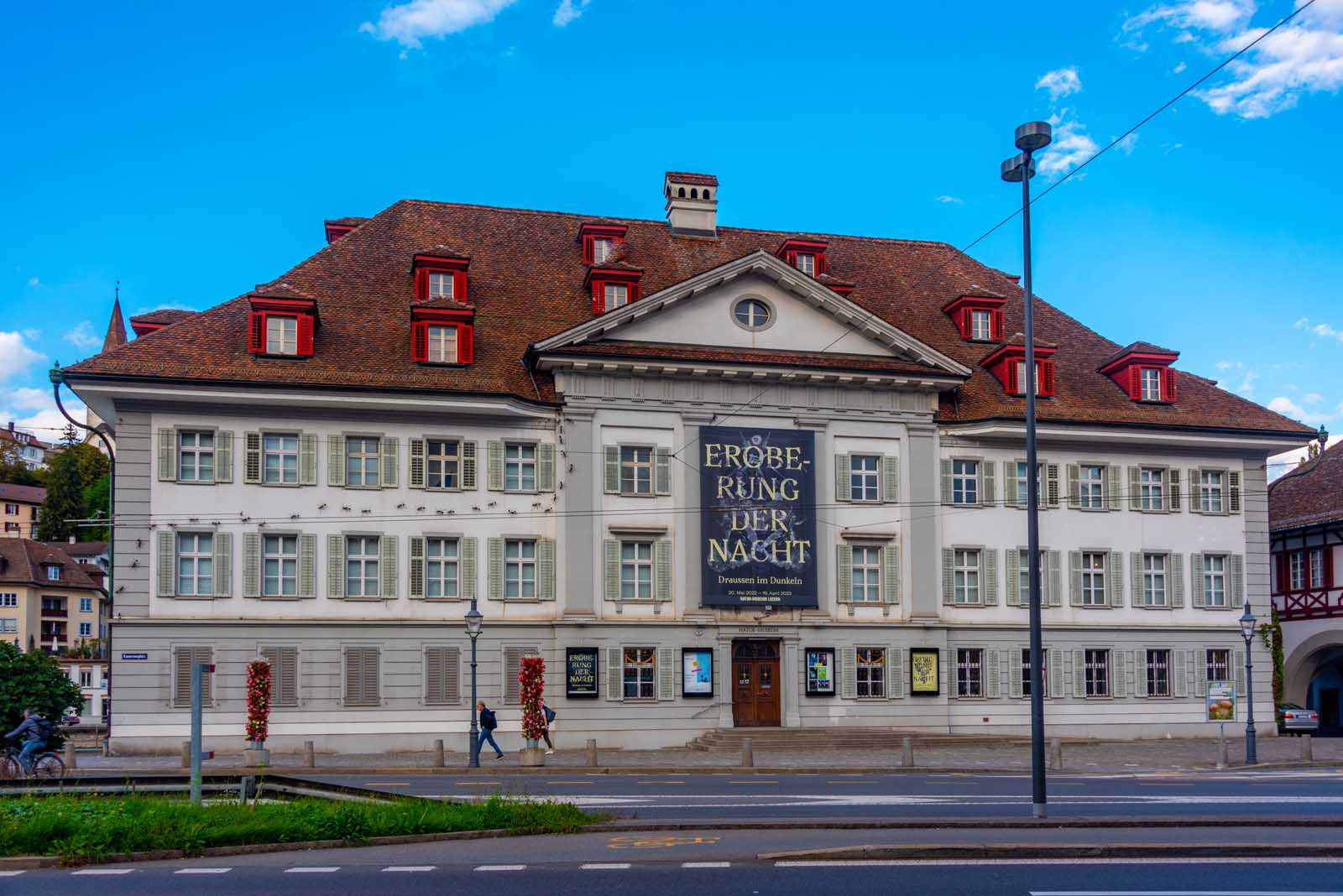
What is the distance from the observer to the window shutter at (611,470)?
42938mm

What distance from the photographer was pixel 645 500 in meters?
43.3

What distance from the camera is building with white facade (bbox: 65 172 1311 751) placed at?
40.1 meters

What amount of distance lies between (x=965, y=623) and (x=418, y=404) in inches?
698

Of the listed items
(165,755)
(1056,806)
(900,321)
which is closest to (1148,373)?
(900,321)

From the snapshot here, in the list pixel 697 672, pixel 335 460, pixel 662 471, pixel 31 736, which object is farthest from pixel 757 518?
pixel 31 736

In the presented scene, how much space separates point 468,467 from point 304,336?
5.79 meters

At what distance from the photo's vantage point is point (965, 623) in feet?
149

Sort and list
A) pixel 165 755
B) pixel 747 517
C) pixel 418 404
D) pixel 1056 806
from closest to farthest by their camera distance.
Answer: pixel 1056 806 < pixel 165 755 < pixel 418 404 < pixel 747 517

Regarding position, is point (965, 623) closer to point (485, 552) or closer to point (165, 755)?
point (485, 552)

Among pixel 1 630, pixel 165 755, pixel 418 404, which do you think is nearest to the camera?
pixel 165 755

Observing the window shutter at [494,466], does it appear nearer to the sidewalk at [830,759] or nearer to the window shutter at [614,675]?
the window shutter at [614,675]

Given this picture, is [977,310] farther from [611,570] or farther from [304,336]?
[304,336]

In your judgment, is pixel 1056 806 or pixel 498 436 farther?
pixel 498 436

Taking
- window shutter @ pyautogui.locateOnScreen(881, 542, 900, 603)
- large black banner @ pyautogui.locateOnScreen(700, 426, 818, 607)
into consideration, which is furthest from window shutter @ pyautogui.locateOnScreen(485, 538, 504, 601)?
window shutter @ pyautogui.locateOnScreen(881, 542, 900, 603)
